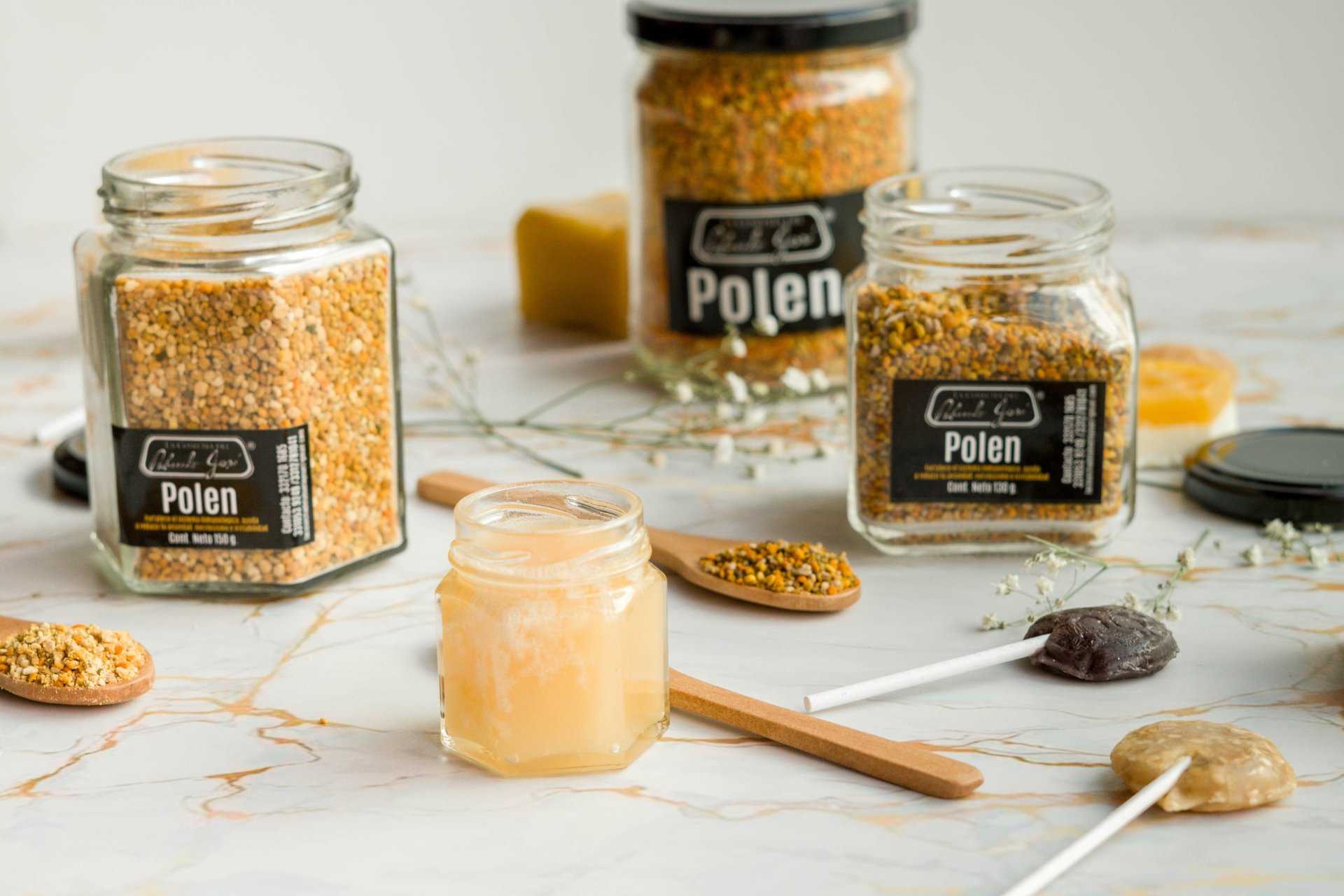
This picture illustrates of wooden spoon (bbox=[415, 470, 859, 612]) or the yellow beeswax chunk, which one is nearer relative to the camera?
wooden spoon (bbox=[415, 470, 859, 612])

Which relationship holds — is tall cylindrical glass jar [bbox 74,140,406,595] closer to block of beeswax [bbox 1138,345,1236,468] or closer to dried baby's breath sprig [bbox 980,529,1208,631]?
dried baby's breath sprig [bbox 980,529,1208,631]

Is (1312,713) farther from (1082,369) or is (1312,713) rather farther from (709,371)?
(709,371)

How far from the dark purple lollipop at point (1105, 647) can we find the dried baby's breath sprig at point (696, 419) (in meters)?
0.42

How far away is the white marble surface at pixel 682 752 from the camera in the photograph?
75 cm

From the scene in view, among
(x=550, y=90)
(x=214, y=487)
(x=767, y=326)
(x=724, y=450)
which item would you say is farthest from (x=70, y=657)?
(x=550, y=90)

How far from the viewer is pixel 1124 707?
90 centimetres

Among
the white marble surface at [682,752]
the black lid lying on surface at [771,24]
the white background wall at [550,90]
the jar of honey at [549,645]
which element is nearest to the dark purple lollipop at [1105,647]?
the white marble surface at [682,752]

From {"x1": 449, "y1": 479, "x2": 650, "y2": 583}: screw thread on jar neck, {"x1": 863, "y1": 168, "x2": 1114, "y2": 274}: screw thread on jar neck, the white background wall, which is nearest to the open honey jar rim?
{"x1": 449, "y1": 479, "x2": 650, "y2": 583}: screw thread on jar neck

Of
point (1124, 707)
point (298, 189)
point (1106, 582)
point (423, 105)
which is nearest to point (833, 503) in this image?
point (1106, 582)

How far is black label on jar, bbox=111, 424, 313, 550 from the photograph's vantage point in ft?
3.35

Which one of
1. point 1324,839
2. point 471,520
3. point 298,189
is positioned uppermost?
point 298,189

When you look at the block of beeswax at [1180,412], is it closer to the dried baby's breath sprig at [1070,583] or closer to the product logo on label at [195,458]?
the dried baby's breath sprig at [1070,583]

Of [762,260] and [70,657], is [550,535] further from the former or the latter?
[762,260]

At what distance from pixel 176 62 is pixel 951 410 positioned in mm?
1389
